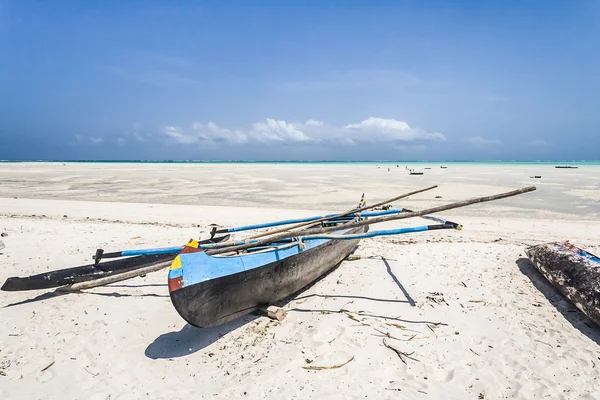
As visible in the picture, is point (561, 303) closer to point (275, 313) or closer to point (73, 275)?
point (275, 313)

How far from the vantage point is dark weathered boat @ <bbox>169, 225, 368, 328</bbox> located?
328 cm

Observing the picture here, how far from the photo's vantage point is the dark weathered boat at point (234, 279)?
3.28 m

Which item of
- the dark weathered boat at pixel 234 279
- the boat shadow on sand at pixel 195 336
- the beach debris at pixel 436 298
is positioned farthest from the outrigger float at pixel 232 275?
the beach debris at pixel 436 298

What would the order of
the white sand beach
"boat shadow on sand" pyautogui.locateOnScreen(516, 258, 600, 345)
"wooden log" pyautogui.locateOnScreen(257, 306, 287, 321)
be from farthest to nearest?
"wooden log" pyautogui.locateOnScreen(257, 306, 287, 321), "boat shadow on sand" pyautogui.locateOnScreen(516, 258, 600, 345), the white sand beach

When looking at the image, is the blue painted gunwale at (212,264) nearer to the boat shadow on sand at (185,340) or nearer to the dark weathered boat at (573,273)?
the boat shadow on sand at (185,340)

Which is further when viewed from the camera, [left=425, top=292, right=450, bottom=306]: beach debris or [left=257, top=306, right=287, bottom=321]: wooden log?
[left=425, top=292, right=450, bottom=306]: beach debris

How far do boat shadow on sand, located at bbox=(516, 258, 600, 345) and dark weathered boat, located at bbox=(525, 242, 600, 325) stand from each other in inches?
5.1

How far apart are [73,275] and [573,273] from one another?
7512 millimetres

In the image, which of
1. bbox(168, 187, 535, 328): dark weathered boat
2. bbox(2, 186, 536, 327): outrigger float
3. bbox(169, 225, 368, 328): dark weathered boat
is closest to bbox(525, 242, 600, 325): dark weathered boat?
bbox(2, 186, 536, 327): outrigger float

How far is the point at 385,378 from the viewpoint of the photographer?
314cm

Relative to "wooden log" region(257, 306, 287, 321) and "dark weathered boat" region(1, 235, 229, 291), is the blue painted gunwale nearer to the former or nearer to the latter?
"wooden log" region(257, 306, 287, 321)

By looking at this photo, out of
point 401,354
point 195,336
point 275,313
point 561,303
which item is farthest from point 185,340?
point 561,303

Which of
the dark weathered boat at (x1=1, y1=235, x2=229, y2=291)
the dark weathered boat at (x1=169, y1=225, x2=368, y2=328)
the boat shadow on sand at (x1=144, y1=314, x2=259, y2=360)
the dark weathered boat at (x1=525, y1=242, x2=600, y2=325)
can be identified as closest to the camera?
the dark weathered boat at (x1=169, y1=225, x2=368, y2=328)

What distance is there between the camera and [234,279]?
368 cm
